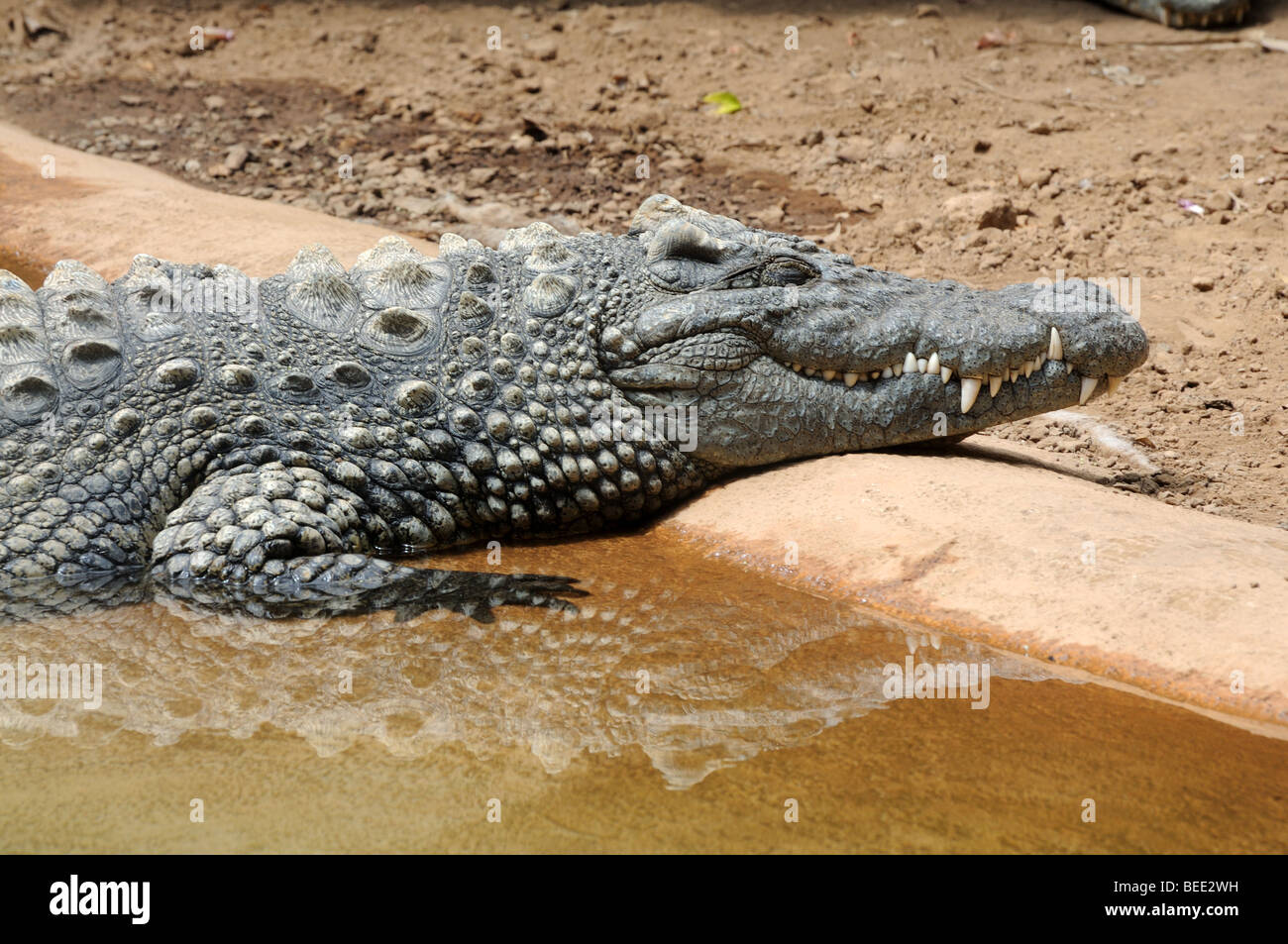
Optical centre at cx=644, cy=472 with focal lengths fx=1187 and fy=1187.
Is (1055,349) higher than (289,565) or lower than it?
higher


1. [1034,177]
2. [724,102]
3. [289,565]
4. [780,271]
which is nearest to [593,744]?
[289,565]

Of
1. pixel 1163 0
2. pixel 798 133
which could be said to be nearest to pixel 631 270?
pixel 798 133

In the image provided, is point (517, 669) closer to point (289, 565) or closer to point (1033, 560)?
point (289, 565)

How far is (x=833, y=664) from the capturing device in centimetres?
318

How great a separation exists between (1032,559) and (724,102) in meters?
6.64

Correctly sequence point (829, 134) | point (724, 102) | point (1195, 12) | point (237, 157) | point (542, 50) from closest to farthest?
point (237, 157) → point (829, 134) → point (724, 102) → point (1195, 12) → point (542, 50)

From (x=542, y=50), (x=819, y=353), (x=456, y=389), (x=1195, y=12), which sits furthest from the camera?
(x=542, y=50)

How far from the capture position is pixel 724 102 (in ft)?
30.5

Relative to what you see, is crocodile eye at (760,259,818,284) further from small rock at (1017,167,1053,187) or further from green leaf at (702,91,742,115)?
green leaf at (702,91,742,115)

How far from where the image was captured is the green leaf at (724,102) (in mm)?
9258

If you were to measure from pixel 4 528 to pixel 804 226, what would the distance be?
5062mm

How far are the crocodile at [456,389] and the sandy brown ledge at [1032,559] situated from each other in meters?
0.24

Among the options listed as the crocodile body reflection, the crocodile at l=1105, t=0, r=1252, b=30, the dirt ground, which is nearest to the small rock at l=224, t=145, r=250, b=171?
the dirt ground

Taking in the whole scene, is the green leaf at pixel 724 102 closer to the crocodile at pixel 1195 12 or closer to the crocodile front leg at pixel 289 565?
the crocodile at pixel 1195 12
